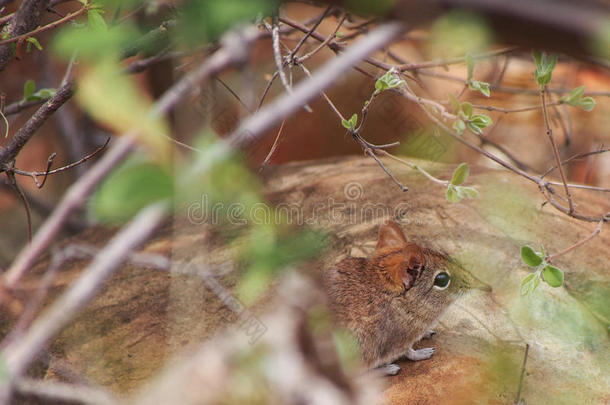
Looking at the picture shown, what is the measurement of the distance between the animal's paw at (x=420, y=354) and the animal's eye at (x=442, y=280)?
41 cm

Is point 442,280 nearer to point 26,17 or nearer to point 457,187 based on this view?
point 457,187

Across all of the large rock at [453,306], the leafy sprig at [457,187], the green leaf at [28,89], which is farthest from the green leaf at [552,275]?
the green leaf at [28,89]

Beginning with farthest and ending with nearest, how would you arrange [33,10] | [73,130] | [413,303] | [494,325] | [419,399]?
[73,130], [413,303], [494,325], [419,399], [33,10]

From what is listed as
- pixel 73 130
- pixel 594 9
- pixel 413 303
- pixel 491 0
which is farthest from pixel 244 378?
pixel 73 130

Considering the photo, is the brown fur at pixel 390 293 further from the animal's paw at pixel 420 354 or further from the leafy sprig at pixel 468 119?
the leafy sprig at pixel 468 119

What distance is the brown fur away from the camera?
2986mm

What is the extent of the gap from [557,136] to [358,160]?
355 centimetres

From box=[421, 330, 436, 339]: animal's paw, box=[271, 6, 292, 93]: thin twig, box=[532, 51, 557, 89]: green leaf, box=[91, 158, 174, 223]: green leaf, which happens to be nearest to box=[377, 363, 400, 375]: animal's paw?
box=[421, 330, 436, 339]: animal's paw

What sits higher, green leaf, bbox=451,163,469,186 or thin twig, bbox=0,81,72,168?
thin twig, bbox=0,81,72,168

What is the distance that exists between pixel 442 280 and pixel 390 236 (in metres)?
0.38

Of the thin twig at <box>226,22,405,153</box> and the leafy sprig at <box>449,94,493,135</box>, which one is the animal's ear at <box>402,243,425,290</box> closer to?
the leafy sprig at <box>449,94,493,135</box>

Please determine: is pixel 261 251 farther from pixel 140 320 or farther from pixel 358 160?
pixel 358 160

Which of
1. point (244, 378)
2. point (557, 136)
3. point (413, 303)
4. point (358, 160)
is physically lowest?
point (557, 136)

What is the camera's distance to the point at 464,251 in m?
3.23
